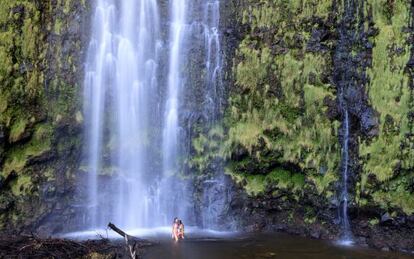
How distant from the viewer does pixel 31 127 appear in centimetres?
2050

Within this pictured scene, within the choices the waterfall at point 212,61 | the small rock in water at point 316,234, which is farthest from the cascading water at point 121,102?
the small rock in water at point 316,234

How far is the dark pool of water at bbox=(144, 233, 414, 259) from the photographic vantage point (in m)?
15.8

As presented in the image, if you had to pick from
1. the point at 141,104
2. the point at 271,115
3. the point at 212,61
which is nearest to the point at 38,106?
the point at 141,104

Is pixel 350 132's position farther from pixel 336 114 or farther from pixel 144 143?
pixel 144 143

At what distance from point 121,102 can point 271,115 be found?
21.0ft

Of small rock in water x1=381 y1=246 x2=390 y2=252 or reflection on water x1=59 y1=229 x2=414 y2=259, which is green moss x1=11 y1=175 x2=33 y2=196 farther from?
small rock in water x1=381 y1=246 x2=390 y2=252

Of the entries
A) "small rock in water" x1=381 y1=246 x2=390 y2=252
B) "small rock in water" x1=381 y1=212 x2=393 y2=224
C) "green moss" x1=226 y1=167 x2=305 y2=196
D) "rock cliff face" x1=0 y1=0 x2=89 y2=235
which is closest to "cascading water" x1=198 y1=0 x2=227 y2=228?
"green moss" x1=226 y1=167 x2=305 y2=196

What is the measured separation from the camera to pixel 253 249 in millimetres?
16625

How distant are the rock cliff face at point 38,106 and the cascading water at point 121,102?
2.25ft

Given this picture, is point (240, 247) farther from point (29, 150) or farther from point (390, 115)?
point (29, 150)

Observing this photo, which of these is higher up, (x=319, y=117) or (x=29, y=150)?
(x=319, y=117)

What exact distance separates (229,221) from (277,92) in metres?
5.63

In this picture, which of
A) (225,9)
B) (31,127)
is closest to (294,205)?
(225,9)

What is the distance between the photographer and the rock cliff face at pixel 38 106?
1988cm
